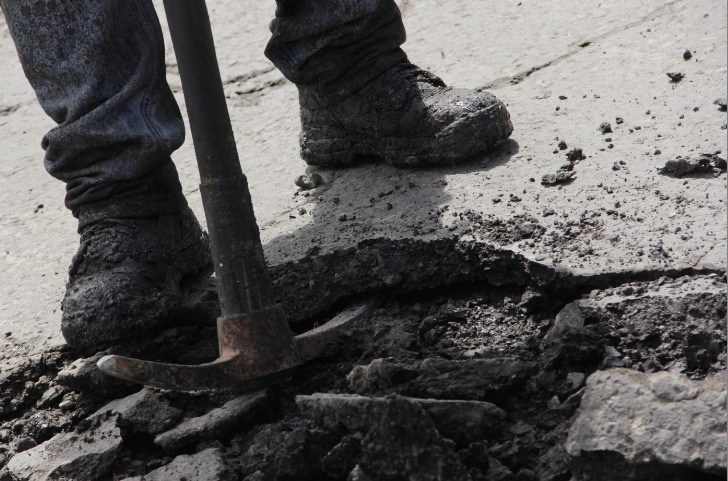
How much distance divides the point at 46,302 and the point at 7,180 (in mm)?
898

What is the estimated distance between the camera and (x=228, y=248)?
5.67ft

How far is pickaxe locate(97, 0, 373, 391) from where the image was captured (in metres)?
1.68

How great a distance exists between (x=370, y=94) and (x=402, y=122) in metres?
0.13

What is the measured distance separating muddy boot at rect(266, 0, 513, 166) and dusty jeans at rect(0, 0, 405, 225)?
0.43 meters

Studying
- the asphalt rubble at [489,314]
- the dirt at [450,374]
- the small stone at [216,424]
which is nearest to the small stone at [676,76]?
the asphalt rubble at [489,314]

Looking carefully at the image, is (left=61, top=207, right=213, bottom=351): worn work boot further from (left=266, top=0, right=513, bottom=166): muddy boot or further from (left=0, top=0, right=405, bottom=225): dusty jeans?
(left=266, top=0, right=513, bottom=166): muddy boot

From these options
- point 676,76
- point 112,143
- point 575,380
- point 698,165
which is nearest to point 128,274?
point 112,143

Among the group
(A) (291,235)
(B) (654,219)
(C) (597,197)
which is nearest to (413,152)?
(A) (291,235)

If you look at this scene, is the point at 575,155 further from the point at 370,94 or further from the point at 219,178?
the point at 219,178

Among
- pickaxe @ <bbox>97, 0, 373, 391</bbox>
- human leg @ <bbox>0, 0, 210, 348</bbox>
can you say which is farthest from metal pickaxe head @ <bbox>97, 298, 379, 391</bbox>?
human leg @ <bbox>0, 0, 210, 348</bbox>

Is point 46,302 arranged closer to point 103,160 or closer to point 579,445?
point 103,160

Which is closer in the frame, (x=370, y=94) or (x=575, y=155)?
(x=575, y=155)

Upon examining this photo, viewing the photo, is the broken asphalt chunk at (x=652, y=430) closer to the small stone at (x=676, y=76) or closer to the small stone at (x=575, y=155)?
the small stone at (x=575, y=155)

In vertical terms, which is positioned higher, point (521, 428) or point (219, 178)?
point (219, 178)
